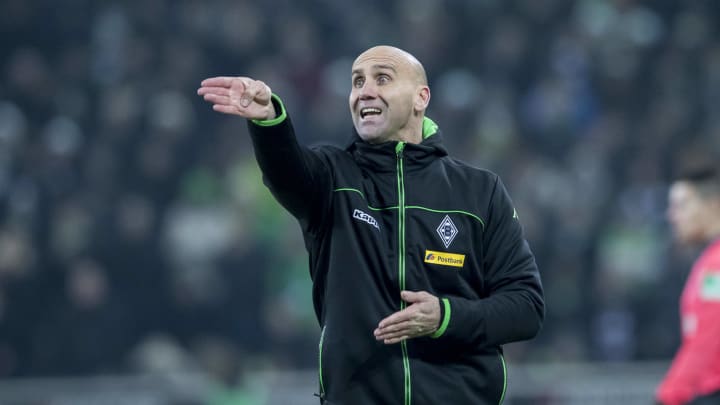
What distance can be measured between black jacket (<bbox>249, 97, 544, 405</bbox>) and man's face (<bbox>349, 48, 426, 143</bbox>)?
2.6 inches

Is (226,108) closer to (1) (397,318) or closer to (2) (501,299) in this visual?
(1) (397,318)

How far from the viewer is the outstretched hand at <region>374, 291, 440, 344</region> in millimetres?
3312

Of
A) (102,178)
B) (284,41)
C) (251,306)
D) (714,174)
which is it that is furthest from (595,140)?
(714,174)

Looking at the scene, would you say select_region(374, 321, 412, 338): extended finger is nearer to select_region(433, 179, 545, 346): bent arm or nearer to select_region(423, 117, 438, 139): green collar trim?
select_region(433, 179, 545, 346): bent arm

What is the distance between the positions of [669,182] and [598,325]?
177cm

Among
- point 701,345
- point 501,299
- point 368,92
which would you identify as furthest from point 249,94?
point 701,345

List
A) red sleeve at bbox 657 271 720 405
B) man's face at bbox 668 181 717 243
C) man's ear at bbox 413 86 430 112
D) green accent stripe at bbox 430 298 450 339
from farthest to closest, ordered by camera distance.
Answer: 1. man's face at bbox 668 181 717 243
2. red sleeve at bbox 657 271 720 405
3. man's ear at bbox 413 86 430 112
4. green accent stripe at bbox 430 298 450 339

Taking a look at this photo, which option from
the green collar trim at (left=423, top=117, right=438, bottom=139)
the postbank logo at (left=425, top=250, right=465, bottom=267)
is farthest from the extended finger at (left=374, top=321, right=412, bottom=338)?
the green collar trim at (left=423, top=117, right=438, bottom=139)

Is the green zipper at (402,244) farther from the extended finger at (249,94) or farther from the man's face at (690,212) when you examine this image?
the man's face at (690,212)

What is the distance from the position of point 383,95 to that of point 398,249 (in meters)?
0.53

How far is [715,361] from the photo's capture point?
493cm

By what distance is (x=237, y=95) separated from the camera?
3.23m

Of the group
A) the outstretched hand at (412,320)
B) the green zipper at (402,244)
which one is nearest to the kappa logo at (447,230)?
the green zipper at (402,244)

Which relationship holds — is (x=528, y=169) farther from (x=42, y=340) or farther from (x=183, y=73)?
(x=42, y=340)
